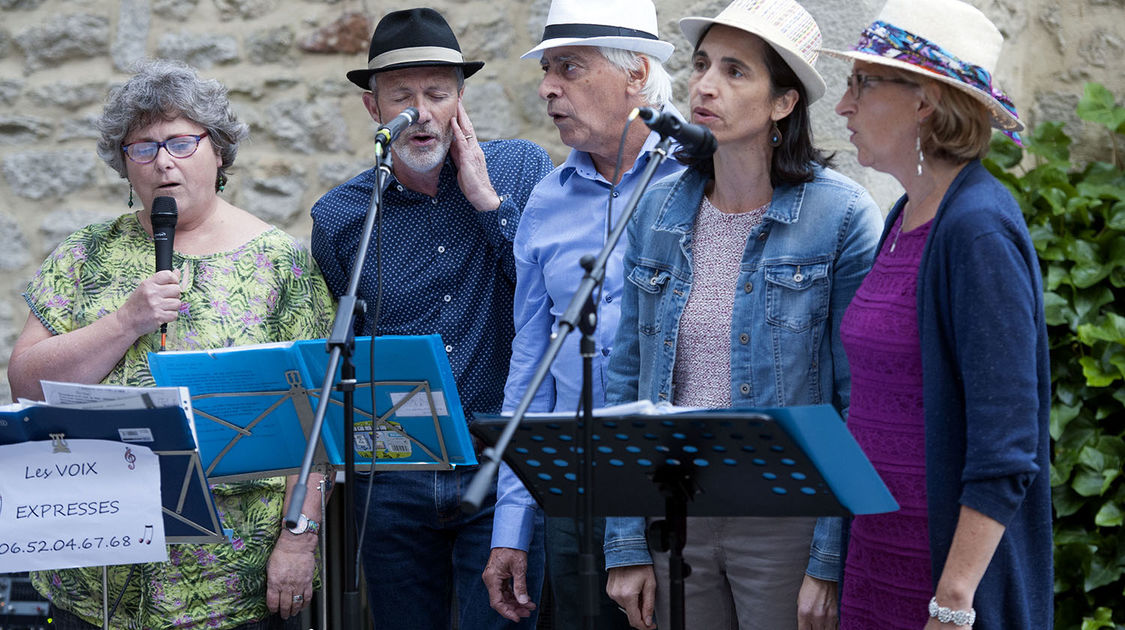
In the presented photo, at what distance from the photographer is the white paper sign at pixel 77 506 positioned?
259cm

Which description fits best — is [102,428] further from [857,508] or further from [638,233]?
[857,508]

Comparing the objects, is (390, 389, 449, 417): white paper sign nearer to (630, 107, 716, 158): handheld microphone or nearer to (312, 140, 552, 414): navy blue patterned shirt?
(312, 140, 552, 414): navy blue patterned shirt

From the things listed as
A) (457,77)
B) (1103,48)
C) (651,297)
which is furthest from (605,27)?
(1103,48)

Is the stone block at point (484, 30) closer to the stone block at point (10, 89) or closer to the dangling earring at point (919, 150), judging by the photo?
the stone block at point (10, 89)

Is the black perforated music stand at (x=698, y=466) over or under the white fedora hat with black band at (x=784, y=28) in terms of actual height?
under

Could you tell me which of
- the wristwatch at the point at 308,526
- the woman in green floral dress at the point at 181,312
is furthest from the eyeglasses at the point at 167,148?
the wristwatch at the point at 308,526

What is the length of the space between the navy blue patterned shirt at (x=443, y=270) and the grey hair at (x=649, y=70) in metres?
0.49

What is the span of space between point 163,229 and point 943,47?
1.80 metres

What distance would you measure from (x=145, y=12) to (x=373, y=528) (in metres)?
2.61

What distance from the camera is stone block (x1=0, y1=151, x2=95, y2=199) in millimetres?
4727

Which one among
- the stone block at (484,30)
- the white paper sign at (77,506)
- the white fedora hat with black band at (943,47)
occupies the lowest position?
the white paper sign at (77,506)

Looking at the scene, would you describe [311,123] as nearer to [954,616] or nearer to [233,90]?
[233,90]

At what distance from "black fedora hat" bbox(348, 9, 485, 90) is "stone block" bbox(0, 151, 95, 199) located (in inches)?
75.5

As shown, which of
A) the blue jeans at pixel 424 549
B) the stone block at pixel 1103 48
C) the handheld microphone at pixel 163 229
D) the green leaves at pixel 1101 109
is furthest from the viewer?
the stone block at pixel 1103 48
